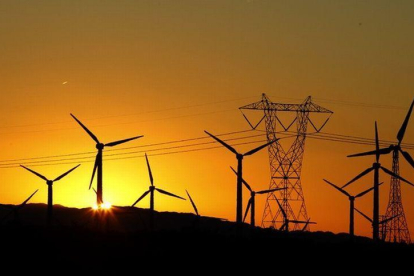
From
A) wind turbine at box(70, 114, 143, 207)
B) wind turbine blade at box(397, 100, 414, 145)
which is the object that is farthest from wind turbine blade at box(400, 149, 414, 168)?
wind turbine at box(70, 114, 143, 207)

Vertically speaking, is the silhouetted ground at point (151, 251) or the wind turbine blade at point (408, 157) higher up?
the wind turbine blade at point (408, 157)

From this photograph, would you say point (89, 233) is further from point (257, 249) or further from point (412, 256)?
point (412, 256)

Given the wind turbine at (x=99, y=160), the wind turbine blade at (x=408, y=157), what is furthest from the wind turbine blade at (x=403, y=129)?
the wind turbine at (x=99, y=160)

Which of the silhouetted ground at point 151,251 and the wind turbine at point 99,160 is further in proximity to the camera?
the wind turbine at point 99,160

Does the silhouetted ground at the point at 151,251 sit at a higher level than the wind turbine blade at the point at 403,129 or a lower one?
lower

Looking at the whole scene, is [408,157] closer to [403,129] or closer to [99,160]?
[403,129]

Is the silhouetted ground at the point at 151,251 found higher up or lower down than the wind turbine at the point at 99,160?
lower down

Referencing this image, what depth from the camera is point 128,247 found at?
120 m

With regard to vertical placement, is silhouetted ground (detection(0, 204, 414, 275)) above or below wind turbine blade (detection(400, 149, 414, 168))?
below

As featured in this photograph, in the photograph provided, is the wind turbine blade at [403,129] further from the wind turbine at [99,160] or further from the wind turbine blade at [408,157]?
the wind turbine at [99,160]

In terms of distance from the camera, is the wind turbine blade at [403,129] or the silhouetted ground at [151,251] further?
the wind turbine blade at [403,129]

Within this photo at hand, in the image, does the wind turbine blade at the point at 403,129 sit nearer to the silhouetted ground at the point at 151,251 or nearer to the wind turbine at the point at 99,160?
the silhouetted ground at the point at 151,251

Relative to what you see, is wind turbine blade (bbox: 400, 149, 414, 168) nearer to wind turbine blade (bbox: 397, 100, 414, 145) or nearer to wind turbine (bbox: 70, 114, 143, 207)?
wind turbine blade (bbox: 397, 100, 414, 145)

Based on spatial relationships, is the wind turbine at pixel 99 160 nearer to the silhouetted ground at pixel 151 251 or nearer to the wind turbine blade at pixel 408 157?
the silhouetted ground at pixel 151 251
